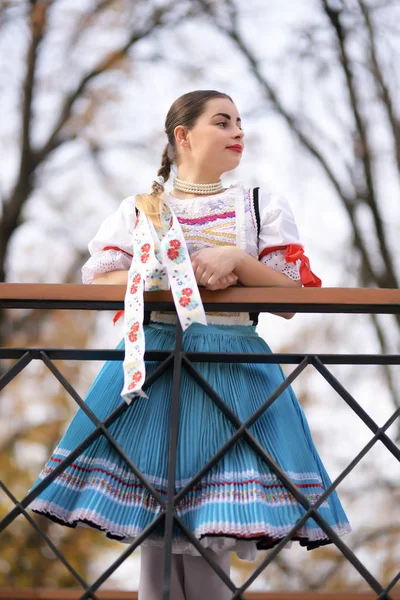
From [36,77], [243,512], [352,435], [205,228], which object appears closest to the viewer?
[243,512]

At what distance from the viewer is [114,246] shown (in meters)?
1.69

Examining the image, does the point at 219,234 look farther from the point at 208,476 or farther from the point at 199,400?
the point at 208,476

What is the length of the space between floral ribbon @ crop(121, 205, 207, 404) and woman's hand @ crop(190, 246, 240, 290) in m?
0.03

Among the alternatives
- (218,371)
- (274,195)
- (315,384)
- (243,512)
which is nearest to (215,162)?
(274,195)

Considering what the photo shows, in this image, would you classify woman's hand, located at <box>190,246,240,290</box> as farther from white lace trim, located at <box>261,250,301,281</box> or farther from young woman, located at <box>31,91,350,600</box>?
white lace trim, located at <box>261,250,301,281</box>

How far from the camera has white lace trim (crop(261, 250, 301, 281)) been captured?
5.40ft

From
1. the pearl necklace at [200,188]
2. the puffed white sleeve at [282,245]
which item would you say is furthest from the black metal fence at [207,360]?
the pearl necklace at [200,188]

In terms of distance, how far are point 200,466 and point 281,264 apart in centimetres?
46

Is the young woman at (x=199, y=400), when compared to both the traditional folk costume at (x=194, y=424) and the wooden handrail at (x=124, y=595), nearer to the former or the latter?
the traditional folk costume at (x=194, y=424)

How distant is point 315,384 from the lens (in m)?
5.57

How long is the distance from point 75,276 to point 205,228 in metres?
4.17

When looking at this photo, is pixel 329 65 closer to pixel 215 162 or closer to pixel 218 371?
pixel 215 162

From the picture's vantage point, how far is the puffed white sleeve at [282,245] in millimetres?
1628

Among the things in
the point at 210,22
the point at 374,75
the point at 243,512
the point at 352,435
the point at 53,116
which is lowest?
the point at 352,435
